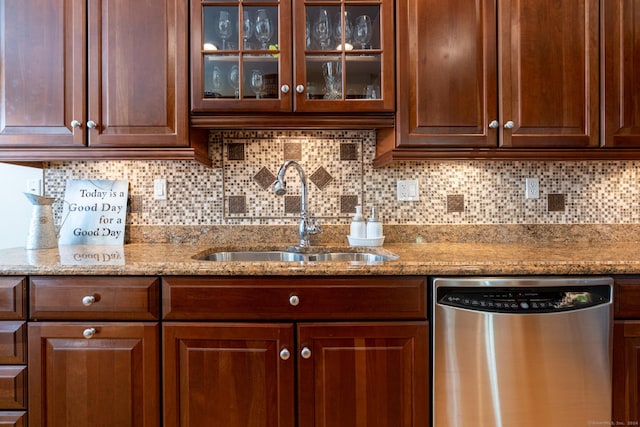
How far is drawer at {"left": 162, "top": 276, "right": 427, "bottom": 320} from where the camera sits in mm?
1186

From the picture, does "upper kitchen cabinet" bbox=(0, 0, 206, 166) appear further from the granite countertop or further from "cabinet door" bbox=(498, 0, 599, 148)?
"cabinet door" bbox=(498, 0, 599, 148)

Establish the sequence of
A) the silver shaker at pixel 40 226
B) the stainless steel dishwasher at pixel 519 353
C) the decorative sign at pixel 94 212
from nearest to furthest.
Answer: the stainless steel dishwasher at pixel 519 353, the silver shaker at pixel 40 226, the decorative sign at pixel 94 212

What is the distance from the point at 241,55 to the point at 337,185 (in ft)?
2.48

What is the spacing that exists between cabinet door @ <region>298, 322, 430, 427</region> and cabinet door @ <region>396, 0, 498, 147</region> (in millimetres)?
784

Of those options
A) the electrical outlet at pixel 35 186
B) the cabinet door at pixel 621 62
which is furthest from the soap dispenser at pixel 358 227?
the electrical outlet at pixel 35 186

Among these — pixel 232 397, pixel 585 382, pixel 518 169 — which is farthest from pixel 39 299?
pixel 518 169

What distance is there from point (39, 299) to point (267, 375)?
83cm

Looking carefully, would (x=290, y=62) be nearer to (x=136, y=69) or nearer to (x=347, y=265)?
(x=136, y=69)

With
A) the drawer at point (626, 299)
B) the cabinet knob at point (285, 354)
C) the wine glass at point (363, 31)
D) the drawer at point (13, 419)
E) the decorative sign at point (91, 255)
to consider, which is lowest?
the drawer at point (13, 419)

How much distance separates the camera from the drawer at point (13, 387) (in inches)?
46.6

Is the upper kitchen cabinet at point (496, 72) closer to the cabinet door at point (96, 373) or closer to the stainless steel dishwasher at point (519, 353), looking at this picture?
the stainless steel dishwasher at point (519, 353)

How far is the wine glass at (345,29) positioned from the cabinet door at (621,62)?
1.05 m

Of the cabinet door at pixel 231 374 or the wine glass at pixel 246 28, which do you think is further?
the wine glass at pixel 246 28

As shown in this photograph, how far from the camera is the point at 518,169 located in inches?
70.4
